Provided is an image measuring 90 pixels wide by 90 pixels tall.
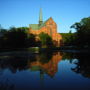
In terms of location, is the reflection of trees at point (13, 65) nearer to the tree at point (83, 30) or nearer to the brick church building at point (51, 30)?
the tree at point (83, 30)

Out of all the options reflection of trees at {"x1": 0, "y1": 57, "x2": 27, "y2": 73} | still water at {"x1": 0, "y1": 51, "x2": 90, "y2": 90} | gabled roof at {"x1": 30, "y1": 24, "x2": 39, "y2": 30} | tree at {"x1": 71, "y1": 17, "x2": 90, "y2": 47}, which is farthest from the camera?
gabled roof at {"x1": 30, "y1": 24, "x2": 39, "y2": 30}

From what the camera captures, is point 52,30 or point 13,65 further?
point 52,30

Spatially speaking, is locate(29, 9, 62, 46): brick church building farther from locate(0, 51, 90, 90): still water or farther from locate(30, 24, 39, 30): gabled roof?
locate(0, 51, 90, 90): still water

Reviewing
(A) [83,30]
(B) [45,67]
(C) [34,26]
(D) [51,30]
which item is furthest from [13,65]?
(C) [34,26]

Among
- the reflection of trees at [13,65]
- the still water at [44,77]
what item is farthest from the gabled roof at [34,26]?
the still water at [44,77]

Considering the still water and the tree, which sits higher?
the tree

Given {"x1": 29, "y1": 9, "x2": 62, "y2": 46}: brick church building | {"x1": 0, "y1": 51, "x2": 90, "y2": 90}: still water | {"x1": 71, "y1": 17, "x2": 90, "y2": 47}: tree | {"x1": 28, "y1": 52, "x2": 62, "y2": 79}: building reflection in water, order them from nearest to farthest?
{"x1": 0, "y1": 51, "x2": 90, "y2": 90}: still water
{"x1": 28, "y1": 52, "x2": 62, "y2": 79}: building reflection in water
{"x1": 71, "y1": 17, "x2": 90, "y2": 47}: tree
{"x1": 29, "y1": 9, "x2": 62, "y2": 46}: brick church building

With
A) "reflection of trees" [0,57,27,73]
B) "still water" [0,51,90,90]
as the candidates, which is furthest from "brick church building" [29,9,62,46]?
"still water" [0,51,90,90]

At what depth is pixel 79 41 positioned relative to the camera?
2643 inches

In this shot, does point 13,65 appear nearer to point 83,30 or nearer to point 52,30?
point 83,30

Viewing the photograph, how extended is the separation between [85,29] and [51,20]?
47.4 meters

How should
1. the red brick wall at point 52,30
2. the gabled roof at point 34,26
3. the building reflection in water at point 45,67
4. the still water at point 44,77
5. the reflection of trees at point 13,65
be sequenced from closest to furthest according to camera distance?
1. the still water at point 44,77
2. the building reflection in water at point 45,67
3. the reflection of trees at point 13,65
4. the red brick wall at point 52,30
5. the gabled roof at point 34,26

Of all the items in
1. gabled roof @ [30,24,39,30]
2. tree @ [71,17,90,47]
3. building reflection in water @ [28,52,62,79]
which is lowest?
building reflection in water @ [28,52,62,79]

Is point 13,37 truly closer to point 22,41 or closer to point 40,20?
point 22,41
